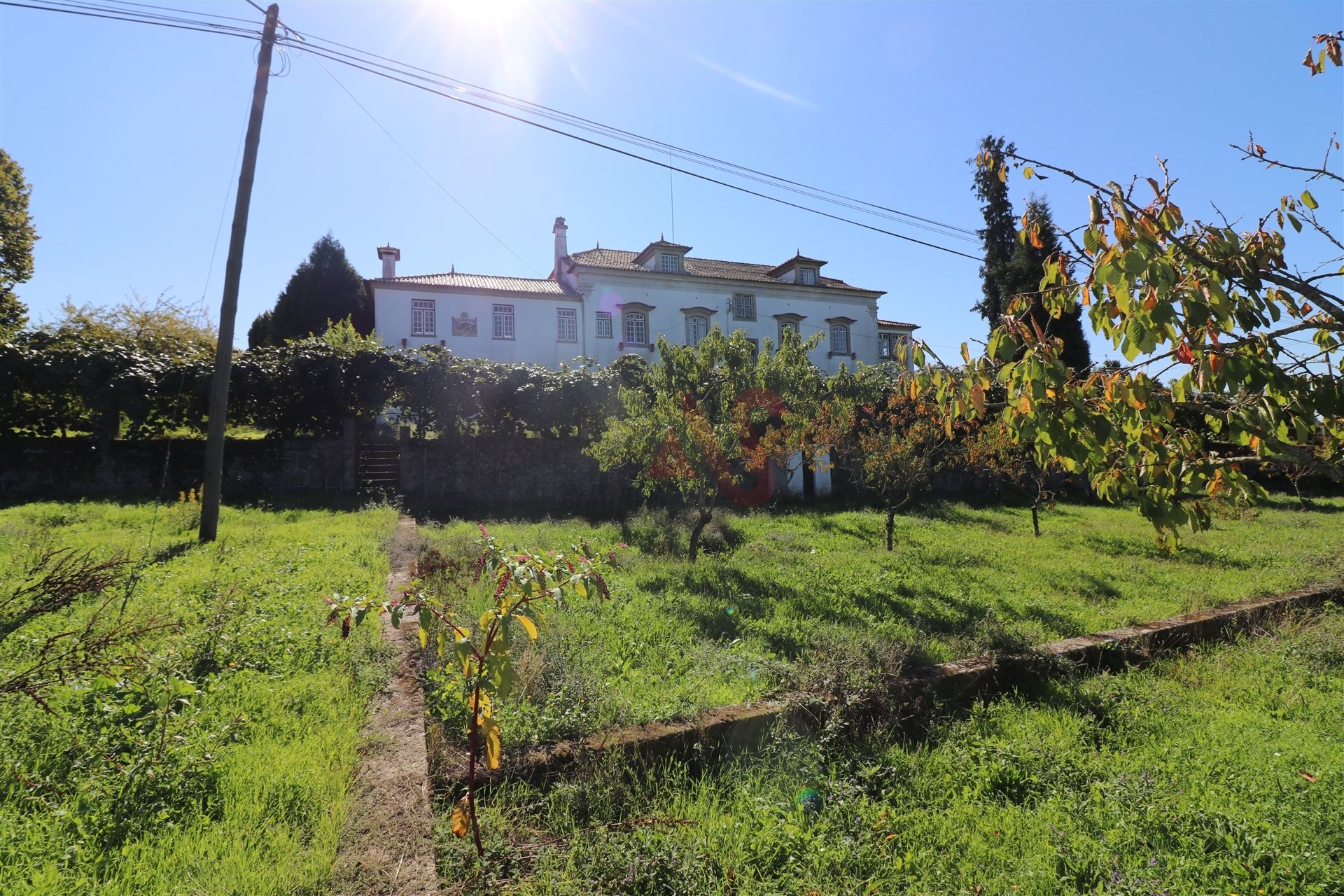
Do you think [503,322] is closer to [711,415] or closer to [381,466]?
[381,466]

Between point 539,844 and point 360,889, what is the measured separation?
84 cm

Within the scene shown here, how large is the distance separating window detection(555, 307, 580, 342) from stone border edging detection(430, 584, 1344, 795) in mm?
25364

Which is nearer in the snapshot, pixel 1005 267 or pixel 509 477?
pixel 509 477

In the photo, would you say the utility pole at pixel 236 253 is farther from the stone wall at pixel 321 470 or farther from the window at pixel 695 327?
the window at pixel 695 327

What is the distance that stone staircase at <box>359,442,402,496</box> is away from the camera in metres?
15.7

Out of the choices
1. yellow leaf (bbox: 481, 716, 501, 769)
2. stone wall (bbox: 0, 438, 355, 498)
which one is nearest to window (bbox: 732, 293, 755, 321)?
stone wall (bbox: 0, 438, 355, 498)

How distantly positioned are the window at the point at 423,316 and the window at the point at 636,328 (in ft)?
27.7

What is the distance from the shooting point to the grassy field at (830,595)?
15.5 ft

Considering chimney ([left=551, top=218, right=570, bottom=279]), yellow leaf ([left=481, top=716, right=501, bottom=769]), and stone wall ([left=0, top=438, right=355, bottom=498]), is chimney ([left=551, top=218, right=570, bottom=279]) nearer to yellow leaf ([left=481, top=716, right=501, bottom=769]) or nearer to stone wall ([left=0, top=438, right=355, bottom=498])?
stone wall ([left=0, top=438, right=355, bottom=498])

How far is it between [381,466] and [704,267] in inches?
900

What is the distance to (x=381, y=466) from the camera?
16.0 metres

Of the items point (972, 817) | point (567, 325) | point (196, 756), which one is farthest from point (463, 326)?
point (972, 817)

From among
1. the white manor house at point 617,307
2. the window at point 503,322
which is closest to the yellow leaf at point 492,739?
the white manor house at point 617,307

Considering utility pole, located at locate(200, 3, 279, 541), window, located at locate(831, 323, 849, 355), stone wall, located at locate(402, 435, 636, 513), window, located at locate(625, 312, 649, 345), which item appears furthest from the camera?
window, located at locate(831, 323, 849, 355)
